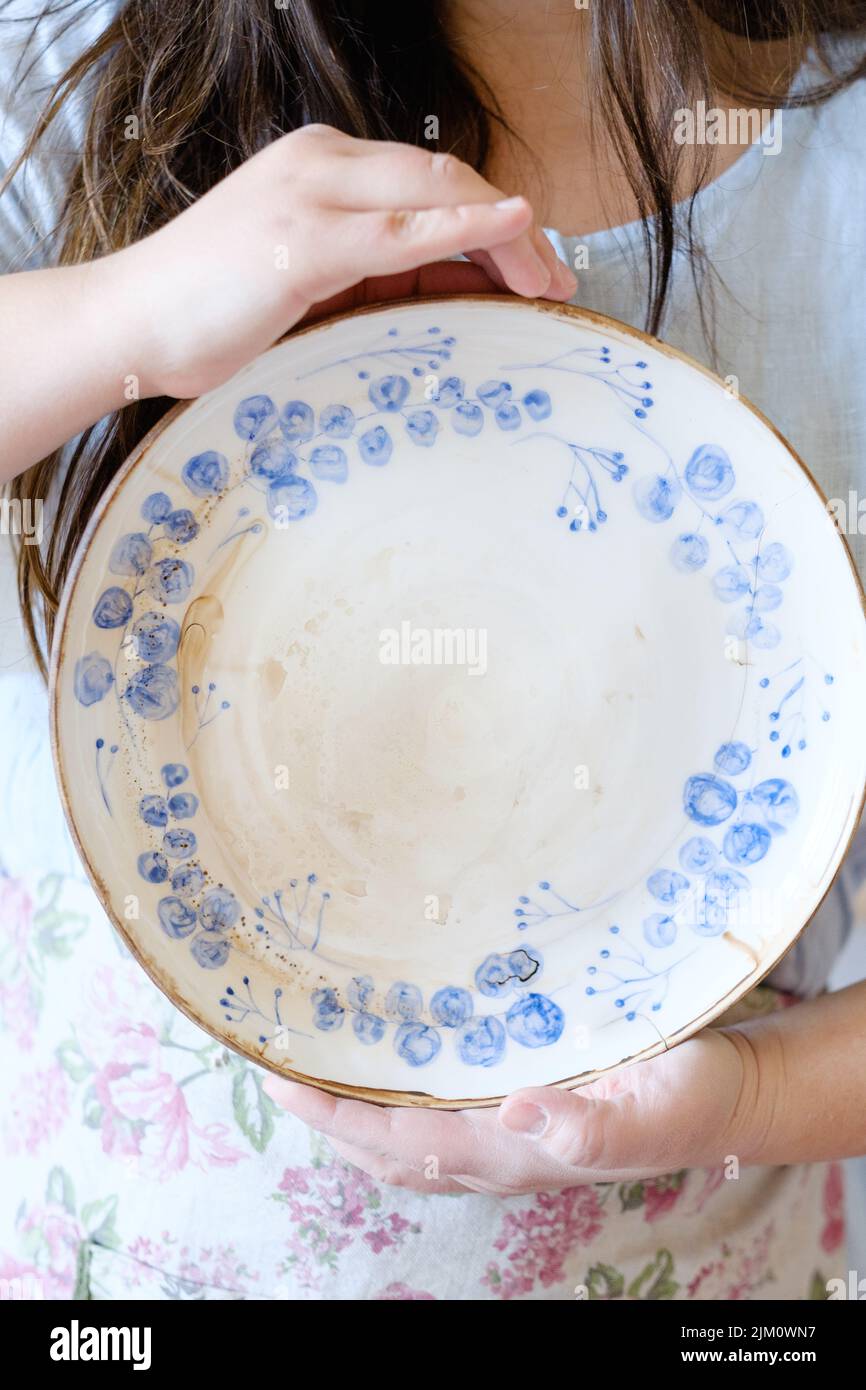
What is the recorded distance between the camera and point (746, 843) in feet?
2.02

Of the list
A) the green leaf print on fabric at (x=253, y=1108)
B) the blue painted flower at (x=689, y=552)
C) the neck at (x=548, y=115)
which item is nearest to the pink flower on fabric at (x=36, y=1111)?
the green leaf print on fabric at (x=253, y=1108)

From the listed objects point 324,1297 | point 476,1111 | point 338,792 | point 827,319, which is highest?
point 827,319

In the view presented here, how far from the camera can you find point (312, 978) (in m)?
0.61

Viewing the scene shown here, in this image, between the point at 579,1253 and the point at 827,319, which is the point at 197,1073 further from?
the point at 827,319

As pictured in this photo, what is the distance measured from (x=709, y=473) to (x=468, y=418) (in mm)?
140

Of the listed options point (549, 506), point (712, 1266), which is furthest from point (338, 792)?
point (712, 1266)

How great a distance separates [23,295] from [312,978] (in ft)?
1.33

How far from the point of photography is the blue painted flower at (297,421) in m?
0.59

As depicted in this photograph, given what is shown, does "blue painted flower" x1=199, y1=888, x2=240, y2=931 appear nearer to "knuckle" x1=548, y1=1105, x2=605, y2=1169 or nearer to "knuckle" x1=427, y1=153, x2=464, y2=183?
"knuckle" x1=548, y1=1105, x2=605, y2=1169

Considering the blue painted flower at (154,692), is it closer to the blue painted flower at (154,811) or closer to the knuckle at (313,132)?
the blue painted flower at (154,811)

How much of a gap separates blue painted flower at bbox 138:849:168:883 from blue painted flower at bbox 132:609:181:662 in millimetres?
110

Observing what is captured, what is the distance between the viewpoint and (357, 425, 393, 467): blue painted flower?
60 centimetres

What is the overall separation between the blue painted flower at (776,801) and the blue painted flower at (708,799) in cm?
1

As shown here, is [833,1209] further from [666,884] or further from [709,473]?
[709,473]
